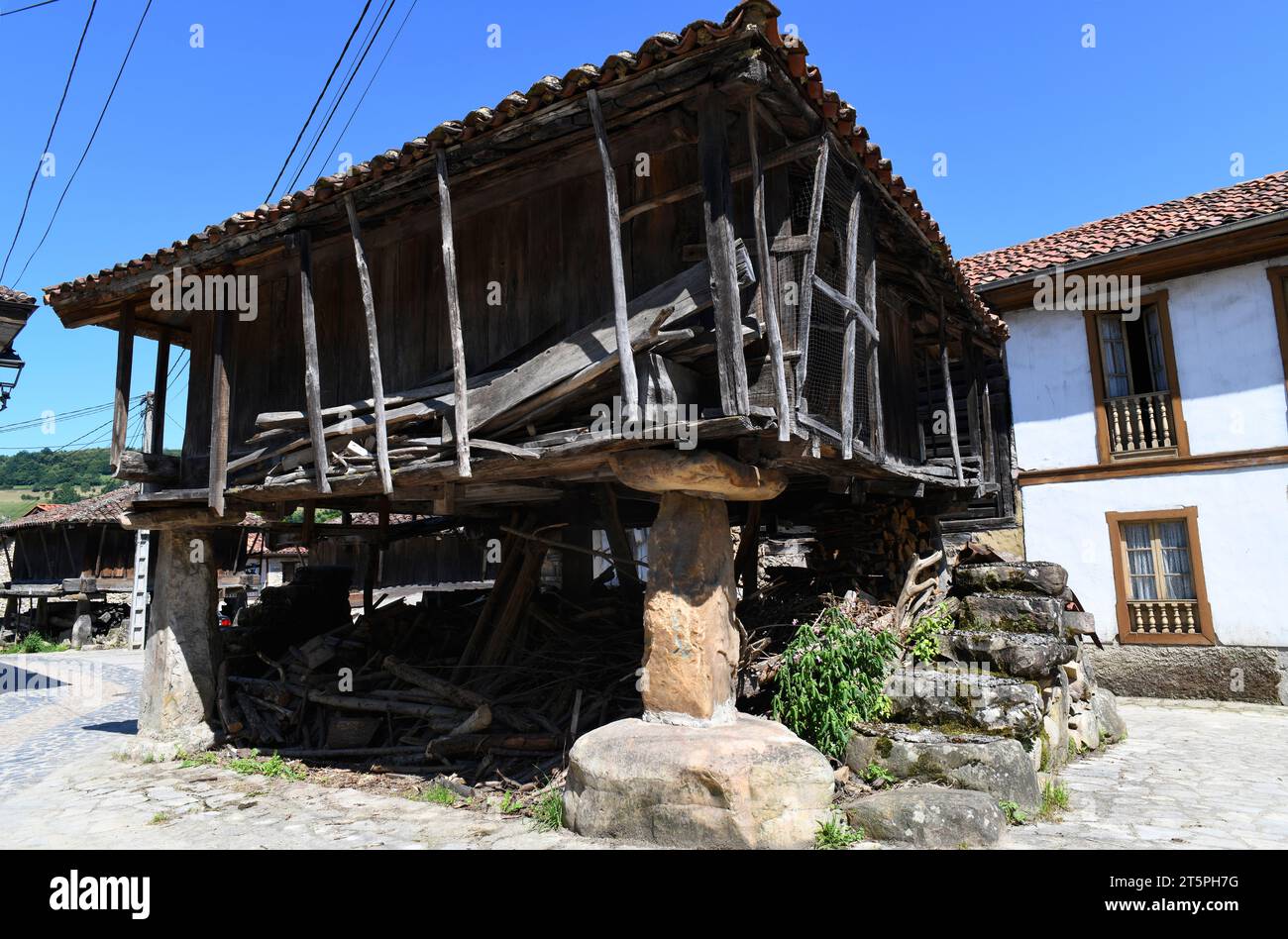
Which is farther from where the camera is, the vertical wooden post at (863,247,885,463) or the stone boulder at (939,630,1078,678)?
the stone boulder at (939,630,1078,678)

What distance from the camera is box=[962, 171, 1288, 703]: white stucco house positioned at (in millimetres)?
9758

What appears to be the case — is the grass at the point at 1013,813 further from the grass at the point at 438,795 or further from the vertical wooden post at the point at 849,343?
the grass at the point at 438,795

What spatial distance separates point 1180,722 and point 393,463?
27.8 ft

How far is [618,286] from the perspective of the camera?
4238 millimetres

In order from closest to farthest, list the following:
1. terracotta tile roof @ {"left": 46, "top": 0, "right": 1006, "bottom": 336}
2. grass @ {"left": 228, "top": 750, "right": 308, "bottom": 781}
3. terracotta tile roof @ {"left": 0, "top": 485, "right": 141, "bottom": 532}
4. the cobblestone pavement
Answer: terracotta tile roof @ {"left": 46, "top": 0, "right": 1006, "bottom": 336} → the cobblestone pavement → grass @ {"left": 228, "top": 750, "right": 308, "bottom": 781} → terracotta tile roof @ {"left": 0, "top": 485, "right": 141, "bottom": 532}

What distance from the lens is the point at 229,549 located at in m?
22.4

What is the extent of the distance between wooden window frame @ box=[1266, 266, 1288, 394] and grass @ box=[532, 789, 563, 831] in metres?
9.83

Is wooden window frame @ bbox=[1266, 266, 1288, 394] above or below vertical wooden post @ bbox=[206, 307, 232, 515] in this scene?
above

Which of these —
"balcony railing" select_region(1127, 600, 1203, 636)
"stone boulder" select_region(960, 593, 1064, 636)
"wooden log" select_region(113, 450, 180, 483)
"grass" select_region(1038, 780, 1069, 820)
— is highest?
"wooden log" select_region(113, 450, 180, 483)

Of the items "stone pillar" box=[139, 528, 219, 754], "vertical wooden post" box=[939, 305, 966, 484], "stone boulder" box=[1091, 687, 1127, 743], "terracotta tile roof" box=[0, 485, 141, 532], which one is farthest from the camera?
"terracotta tile roof" box=[0, 485, 141, 532]

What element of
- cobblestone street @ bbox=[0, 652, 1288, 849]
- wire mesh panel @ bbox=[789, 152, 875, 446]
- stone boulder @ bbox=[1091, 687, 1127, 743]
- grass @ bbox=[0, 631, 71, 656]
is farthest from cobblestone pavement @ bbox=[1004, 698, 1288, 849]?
grass @ bbox=[0, 631, 71, 656]

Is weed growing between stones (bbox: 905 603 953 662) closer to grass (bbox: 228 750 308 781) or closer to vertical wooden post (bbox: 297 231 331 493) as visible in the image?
vertical wooden post (bbox: 297 231 331 493)

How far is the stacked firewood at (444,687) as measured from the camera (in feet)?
21.2
